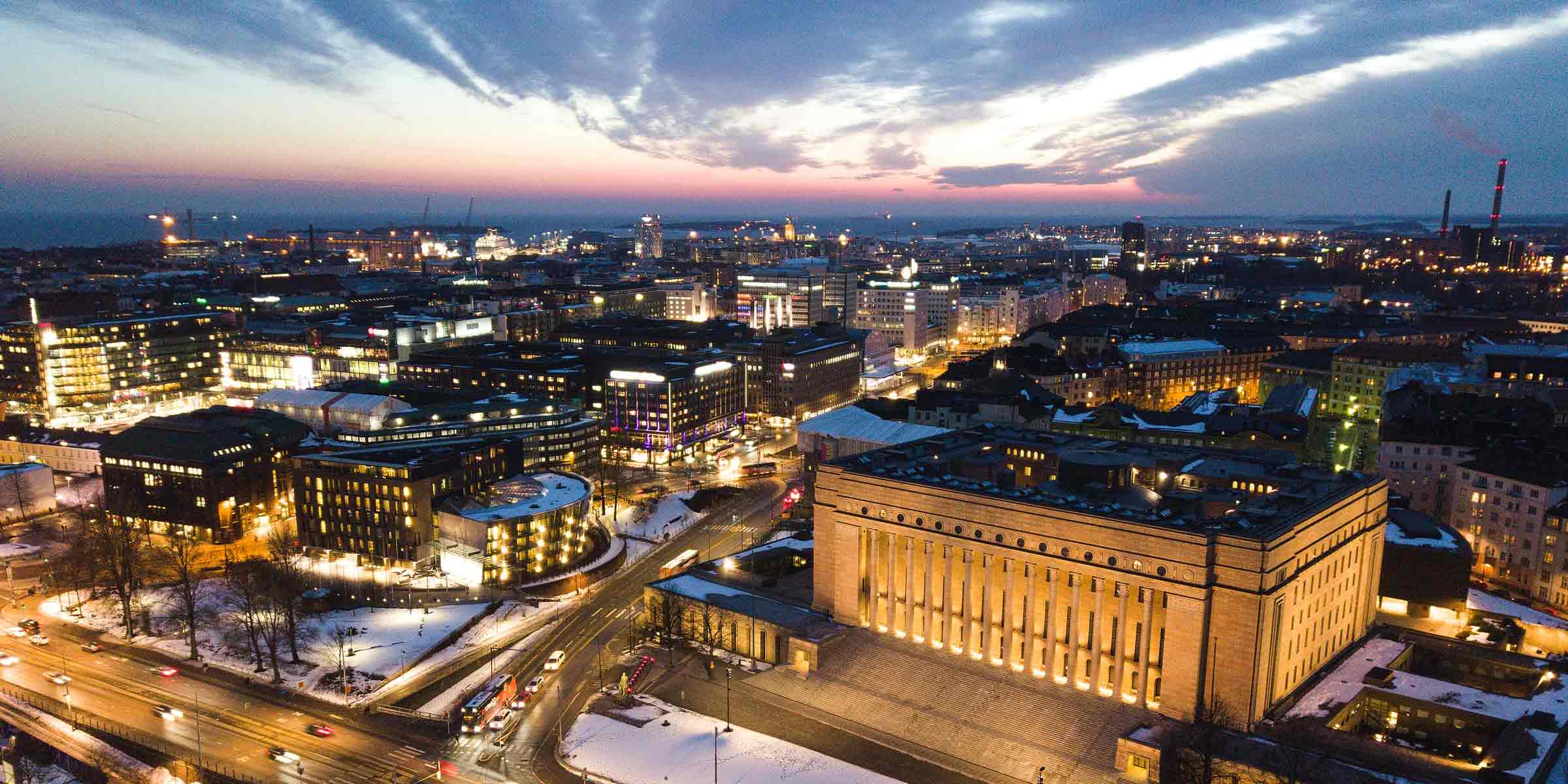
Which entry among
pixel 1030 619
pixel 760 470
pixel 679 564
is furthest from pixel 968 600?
pixel 760 470

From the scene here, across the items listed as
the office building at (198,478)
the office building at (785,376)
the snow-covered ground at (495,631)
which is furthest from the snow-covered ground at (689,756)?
the office building at (785,376)

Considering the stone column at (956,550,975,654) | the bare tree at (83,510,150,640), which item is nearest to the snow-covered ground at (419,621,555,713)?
the bare tree at (83,510,150,640)

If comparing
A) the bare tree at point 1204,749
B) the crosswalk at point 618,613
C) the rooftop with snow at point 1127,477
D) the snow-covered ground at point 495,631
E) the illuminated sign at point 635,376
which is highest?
the rooftop with snow at point 1127,477

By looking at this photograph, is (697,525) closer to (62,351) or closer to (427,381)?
(427,381)

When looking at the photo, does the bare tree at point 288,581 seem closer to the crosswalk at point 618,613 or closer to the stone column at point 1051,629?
the crosswalk at point 618,613

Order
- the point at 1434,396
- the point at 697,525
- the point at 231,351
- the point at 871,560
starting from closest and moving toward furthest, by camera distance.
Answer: the point at 871,560 → the point at 697,525 → the point at 1434,396 → the point at 231,351

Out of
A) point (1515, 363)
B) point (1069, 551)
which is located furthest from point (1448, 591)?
point (1515, 363)
